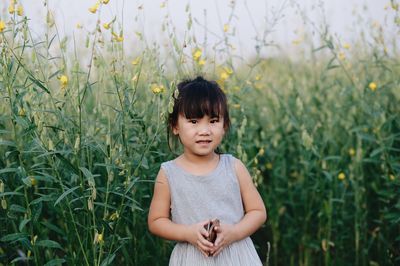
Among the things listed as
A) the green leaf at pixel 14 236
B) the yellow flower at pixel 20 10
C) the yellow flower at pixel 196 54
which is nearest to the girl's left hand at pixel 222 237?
the green leaf at pixel 14 236

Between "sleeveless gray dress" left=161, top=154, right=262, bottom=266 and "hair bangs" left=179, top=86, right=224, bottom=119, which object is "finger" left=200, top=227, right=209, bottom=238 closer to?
"sleeveless gray dress" left=161, top=154, right=262, bottom=266

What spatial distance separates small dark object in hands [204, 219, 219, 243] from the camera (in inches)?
87.2

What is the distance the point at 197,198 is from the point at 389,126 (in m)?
1.50

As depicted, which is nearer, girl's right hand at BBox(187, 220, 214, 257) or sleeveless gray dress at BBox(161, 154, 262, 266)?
girl's right hand at BBox(187, 220, 214, 257)

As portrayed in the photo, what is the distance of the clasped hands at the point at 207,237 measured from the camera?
2195 millimetres

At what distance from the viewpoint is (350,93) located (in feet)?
13.1

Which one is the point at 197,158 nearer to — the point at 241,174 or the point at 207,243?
the point at 241,174

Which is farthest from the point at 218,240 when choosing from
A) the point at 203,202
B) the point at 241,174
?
the point at 241,174

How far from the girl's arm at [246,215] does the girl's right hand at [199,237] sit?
→ 0.22ft

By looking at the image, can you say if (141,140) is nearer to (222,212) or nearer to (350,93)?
(222,212)

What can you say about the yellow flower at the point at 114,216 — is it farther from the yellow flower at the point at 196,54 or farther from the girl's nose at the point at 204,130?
the yellow flower at the point at 196,54

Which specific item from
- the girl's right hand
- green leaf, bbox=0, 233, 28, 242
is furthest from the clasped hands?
green leaf, bbox=0, 233, 28, 242

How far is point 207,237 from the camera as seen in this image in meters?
2.21

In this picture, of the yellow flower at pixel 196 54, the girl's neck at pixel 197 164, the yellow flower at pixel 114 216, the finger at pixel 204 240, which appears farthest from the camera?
the yellow flower at pixel 196 54
